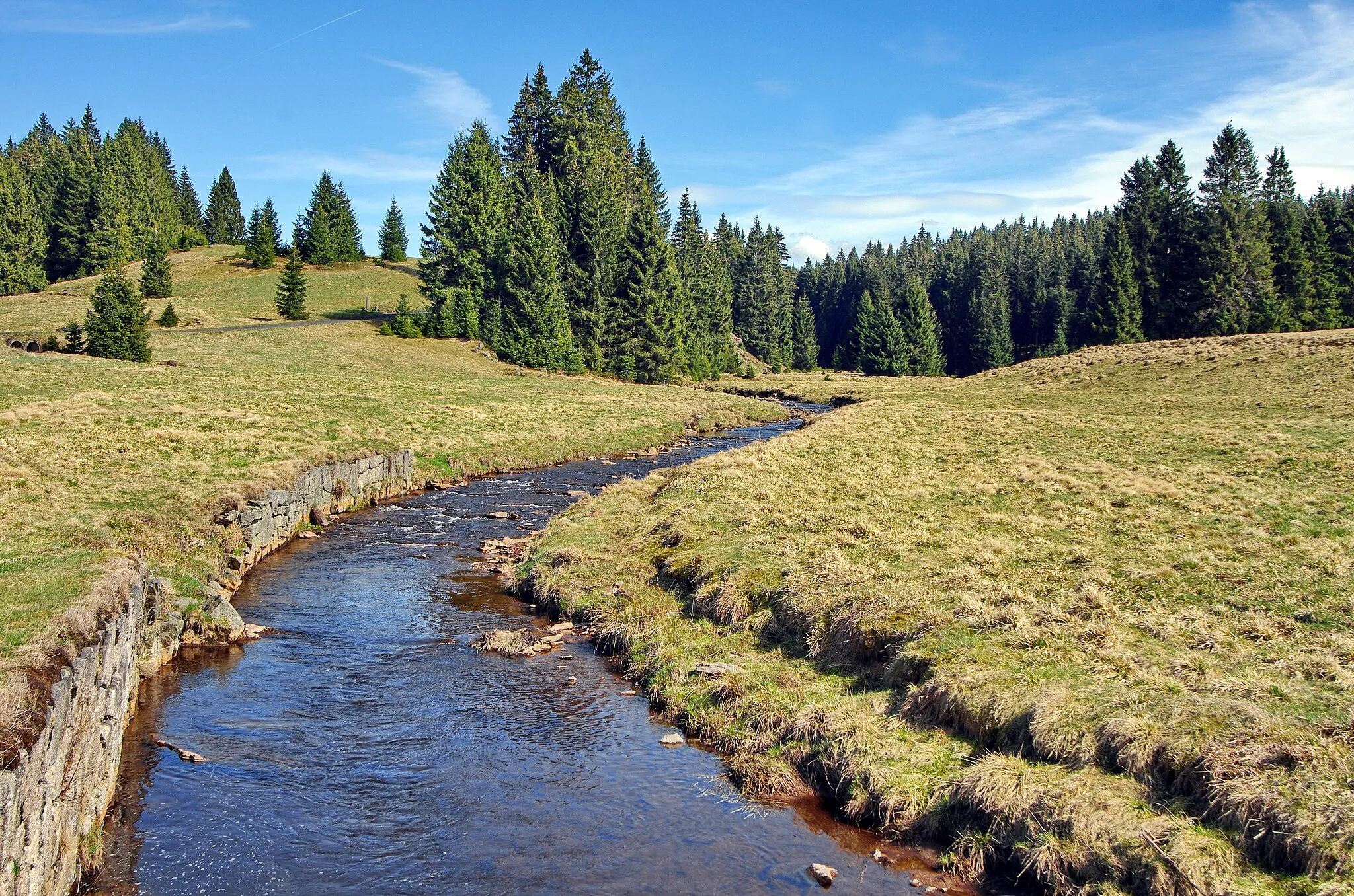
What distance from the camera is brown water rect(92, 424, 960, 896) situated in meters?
10.3

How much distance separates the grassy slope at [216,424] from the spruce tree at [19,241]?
18.1 feet

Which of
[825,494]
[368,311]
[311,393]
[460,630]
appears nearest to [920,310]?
[368,311]

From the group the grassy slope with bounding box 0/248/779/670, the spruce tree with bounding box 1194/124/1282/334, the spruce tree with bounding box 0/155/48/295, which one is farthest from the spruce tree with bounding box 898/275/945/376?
the spruce tree with bounding box 0/155/48/295

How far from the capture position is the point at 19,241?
312 ft

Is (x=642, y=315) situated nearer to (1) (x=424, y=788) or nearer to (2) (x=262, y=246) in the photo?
(2) (x=262, y=246)

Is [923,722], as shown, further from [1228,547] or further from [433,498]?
[433,498]

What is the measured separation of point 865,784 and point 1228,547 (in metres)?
11.3

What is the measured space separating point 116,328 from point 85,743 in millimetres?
49948

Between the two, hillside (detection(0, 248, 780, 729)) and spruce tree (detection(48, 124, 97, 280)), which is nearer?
hillside (detection(0, 248, 780, 729))

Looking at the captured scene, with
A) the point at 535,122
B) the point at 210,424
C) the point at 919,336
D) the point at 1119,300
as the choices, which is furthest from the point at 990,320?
the point at 210,424

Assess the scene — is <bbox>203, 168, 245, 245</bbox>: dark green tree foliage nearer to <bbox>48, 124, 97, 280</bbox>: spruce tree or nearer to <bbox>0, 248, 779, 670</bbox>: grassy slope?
<bbox>48, 124, 97, 280</bbox>: spruce tree

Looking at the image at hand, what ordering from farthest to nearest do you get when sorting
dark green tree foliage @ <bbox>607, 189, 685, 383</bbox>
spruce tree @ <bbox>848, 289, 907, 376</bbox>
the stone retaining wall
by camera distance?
spruce tree @ <bbox>848, 289, 907, 376</bbox> → dark green tree foliage @ <bbox>607, 189, 685, 383</bbox> → the stone retaining wall

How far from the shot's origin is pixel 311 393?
4753 cm

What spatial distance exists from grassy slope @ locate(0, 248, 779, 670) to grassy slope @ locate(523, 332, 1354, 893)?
9466mm
